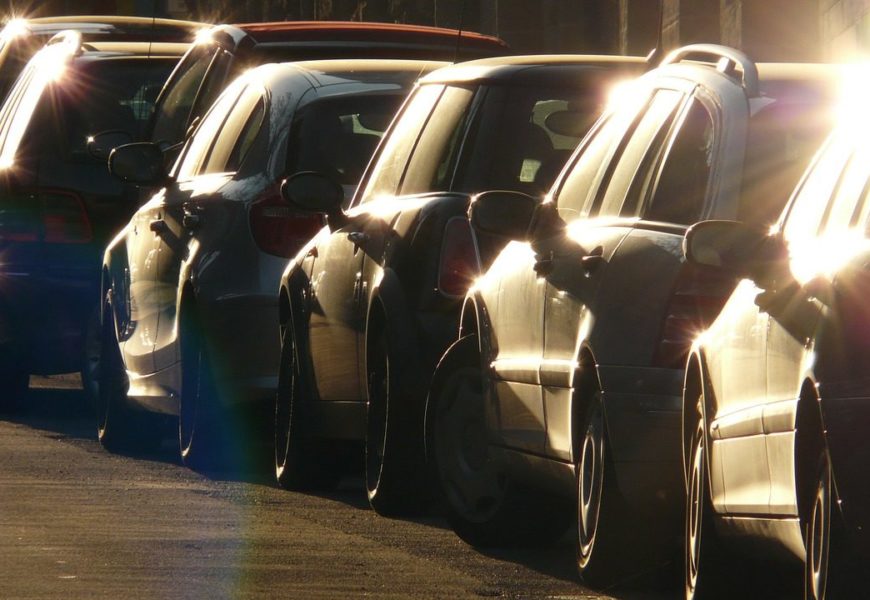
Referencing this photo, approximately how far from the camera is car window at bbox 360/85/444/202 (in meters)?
10.8

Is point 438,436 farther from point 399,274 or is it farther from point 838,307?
point 838,307

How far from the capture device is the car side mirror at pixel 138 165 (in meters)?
13.6

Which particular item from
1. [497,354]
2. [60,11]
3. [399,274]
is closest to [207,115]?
[399,274]

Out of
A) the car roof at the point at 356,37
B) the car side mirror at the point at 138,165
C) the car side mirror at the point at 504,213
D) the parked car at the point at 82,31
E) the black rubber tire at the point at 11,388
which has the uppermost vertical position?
the car side mirror at the point at 504,213

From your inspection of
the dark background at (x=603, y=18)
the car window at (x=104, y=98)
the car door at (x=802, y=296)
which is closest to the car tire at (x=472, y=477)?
the dark background at (x=603, y=18)

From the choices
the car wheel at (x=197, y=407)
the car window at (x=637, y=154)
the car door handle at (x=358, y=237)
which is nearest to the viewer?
the car window at (x=637, y=154)

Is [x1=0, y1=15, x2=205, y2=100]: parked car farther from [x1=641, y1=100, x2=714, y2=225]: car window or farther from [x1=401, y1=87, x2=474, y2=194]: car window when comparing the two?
[x1=641, y1=100, x2=714, y2=225]: car window

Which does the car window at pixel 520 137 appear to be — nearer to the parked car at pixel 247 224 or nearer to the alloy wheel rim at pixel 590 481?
the parked car at pixel 247 224

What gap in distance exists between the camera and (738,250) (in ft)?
22.6

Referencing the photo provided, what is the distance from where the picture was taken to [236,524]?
991 centimetres

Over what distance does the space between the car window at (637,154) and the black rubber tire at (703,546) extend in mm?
1084

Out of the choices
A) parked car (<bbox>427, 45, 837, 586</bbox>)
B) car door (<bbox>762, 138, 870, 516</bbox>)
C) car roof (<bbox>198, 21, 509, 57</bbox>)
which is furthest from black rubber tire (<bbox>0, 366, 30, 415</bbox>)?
car door (<bbox>762, 138, 870, 516</bbox>)

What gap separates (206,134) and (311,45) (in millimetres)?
1184

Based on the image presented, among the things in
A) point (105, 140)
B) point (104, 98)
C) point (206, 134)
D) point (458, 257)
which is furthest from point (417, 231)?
point (104, 98)
